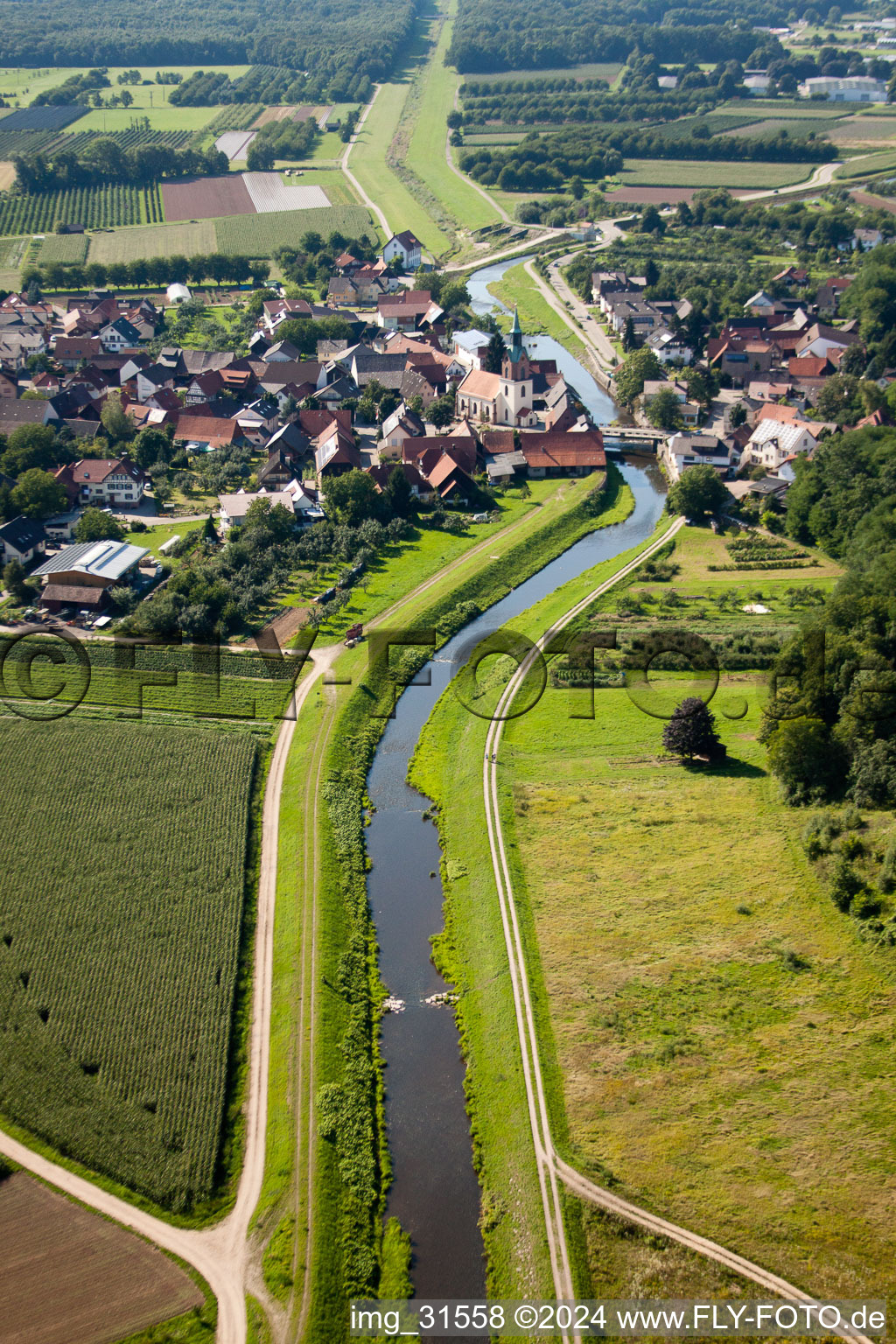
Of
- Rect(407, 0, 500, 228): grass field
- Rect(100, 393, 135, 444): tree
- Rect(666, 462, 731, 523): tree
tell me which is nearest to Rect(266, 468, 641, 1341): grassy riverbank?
Rect(666, 462, 731, 523): tree

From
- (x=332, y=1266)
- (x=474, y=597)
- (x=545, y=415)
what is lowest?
(x=332, y=1266)

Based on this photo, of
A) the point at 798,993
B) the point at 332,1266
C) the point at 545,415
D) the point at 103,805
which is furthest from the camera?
the point at 545,415

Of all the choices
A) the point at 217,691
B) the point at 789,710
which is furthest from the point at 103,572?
the point at 789,710

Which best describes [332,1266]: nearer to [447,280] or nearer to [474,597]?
[474,597]

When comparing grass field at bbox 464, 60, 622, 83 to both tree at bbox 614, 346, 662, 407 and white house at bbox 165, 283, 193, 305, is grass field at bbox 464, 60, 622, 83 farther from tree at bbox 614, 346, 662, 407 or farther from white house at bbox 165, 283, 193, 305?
tree at bbox 614, 346, 662, 407

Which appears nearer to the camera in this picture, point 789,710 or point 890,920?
point 890,920

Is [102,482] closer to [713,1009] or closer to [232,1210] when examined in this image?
[232,1210]

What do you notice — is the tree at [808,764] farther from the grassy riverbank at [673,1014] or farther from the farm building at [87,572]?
the farm building at [87,572]
